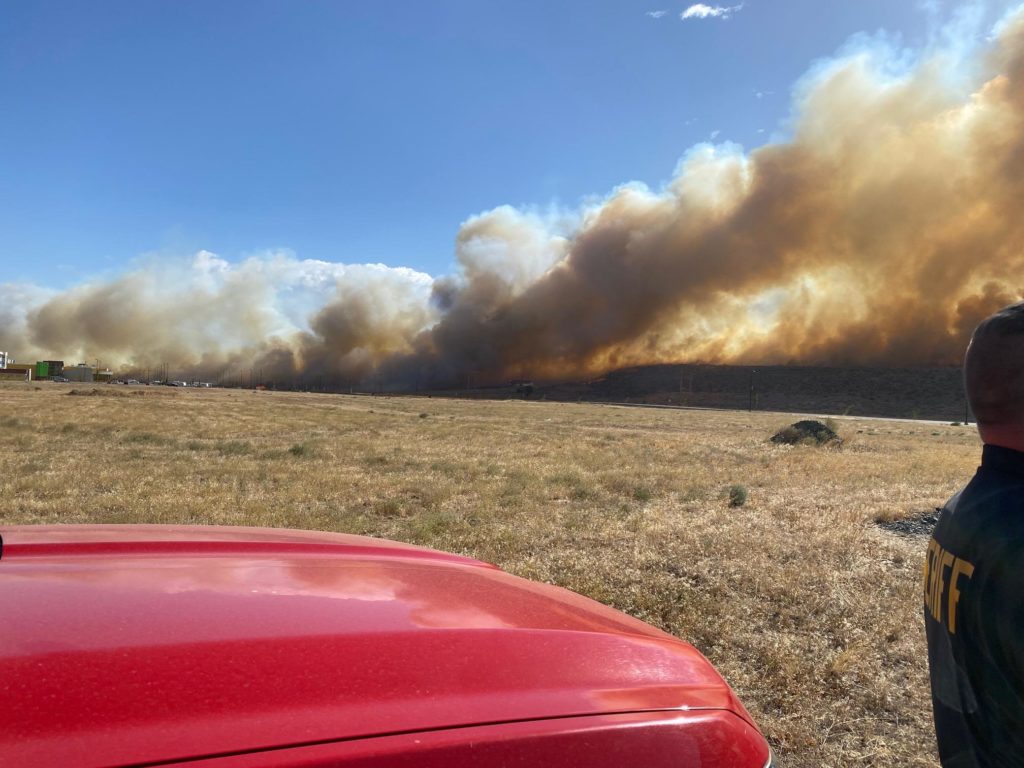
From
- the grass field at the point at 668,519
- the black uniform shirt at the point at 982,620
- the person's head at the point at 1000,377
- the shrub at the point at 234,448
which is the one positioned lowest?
the grass field at the point at 668,519

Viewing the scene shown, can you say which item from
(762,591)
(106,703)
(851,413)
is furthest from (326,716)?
(851,413)

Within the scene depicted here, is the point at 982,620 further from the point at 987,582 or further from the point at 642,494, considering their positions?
the point at 642,494

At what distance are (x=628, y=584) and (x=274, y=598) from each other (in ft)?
15.8

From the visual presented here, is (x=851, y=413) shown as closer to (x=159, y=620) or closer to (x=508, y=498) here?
(x=508, y=498)

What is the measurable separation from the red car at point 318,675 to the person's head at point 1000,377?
97 cm

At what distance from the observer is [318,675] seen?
1.19 metres

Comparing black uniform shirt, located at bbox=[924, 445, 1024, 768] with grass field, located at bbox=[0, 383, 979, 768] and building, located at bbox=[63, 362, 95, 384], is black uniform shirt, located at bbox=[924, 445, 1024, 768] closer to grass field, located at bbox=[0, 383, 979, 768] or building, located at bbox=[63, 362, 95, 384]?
grass field, located at bbox=[0, 383, 979, 768]

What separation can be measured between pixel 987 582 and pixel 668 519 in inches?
290

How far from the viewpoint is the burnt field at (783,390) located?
63812mm

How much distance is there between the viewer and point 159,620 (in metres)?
1.31

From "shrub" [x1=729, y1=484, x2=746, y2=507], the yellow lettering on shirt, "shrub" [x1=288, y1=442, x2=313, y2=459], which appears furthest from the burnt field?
the yellow lettering on shirt

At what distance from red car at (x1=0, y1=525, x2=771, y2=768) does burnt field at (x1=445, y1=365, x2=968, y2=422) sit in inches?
2488

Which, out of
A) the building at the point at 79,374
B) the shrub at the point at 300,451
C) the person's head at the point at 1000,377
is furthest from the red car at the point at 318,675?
the building at the point at 79,374

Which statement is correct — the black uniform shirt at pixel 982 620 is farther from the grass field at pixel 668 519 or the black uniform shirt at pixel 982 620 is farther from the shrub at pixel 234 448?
the shrub at pixel 234 448
